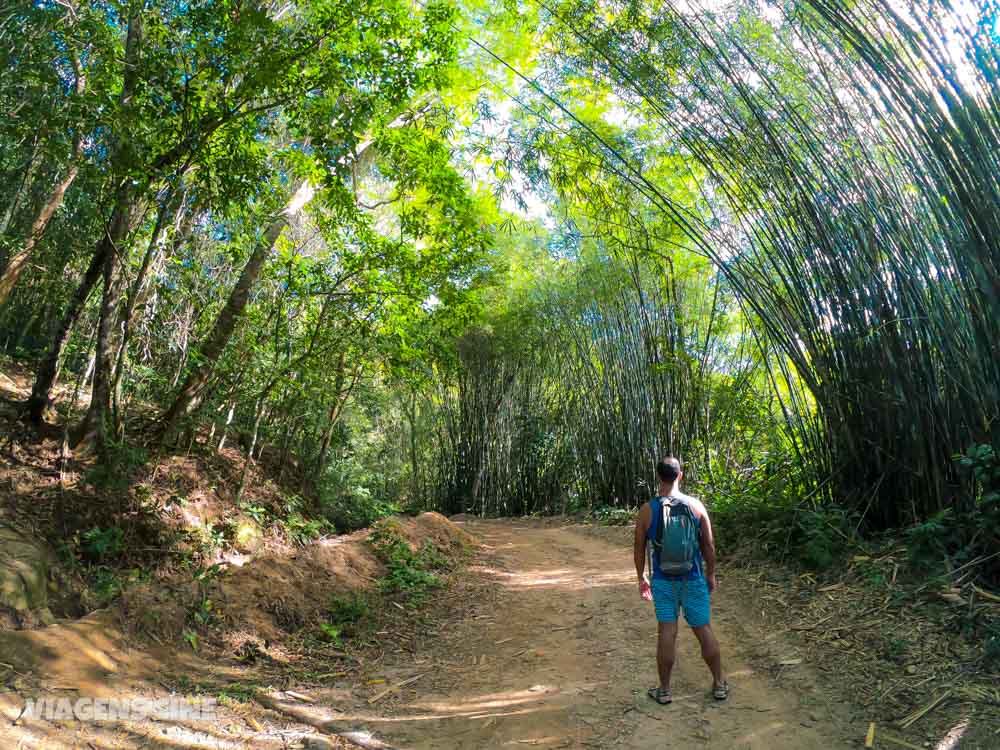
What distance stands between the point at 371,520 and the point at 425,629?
394cm

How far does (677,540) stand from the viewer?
2.33m

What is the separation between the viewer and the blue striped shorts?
233cm

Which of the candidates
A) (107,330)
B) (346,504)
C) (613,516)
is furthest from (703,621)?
(346,504)

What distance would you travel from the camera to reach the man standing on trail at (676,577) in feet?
7.63

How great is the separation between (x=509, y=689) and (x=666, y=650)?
75cm

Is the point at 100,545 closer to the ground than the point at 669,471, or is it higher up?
closer to the ground

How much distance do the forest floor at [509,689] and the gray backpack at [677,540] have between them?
531mm

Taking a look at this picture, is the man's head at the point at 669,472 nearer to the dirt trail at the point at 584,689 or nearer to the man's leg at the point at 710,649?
the man's leg at the point at 710,649

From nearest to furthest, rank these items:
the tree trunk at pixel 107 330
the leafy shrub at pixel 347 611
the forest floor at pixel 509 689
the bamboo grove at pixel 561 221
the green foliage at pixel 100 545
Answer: the forest floor at pixel 509 689 → the bamboo grove at pixel 561 221 → the leafy shrub at pixel 347 611 → the green foliage at pixel 100 545 → the tree trunk at pixel 107 330

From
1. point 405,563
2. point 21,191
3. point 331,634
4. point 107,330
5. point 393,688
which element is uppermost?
point 21,191

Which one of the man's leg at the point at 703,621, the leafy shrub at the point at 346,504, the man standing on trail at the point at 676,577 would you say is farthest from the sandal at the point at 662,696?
the leafy shrub at the point at 346,504

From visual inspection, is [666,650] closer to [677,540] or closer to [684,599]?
[684,599]

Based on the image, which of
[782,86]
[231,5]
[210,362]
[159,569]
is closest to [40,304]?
[210,362]

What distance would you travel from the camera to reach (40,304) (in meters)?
7.27
